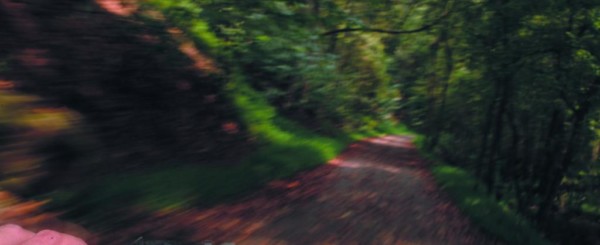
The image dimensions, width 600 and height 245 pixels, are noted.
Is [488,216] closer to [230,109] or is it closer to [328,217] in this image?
[328,217]

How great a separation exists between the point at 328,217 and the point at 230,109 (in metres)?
3.81

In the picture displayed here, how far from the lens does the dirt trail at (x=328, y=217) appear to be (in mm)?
6344

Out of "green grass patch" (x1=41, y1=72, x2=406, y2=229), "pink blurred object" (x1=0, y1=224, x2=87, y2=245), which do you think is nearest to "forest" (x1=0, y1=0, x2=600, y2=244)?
"green grass patch" (x1=41, y1=72, x2=406, y2=229)

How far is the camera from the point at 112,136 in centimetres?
706

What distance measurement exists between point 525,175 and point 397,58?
531 inches

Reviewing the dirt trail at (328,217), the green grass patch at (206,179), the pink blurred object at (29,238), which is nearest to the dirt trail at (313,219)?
the dirt trail at (328,217)

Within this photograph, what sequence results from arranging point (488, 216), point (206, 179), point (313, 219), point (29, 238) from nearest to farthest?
point (29, 238) < point (313, 219) < point (206, 179) < point (488, 216)

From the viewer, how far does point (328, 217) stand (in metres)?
7.85

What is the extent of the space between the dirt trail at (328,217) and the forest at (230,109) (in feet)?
0.27

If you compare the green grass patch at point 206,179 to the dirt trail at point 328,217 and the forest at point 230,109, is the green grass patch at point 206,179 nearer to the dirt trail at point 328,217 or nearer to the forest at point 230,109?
the forest at point 230,109

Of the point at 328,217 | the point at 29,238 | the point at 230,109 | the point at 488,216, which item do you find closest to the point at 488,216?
the point at 488,216

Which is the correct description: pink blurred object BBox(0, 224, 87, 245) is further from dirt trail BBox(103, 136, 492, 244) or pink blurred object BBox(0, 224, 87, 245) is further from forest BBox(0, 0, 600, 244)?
dirt trail BBox(103, 136, 492, 244)

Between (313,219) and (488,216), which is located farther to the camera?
(488,216)

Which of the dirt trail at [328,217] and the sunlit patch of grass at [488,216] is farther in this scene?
the sunlit patch of grass at [488,216]
